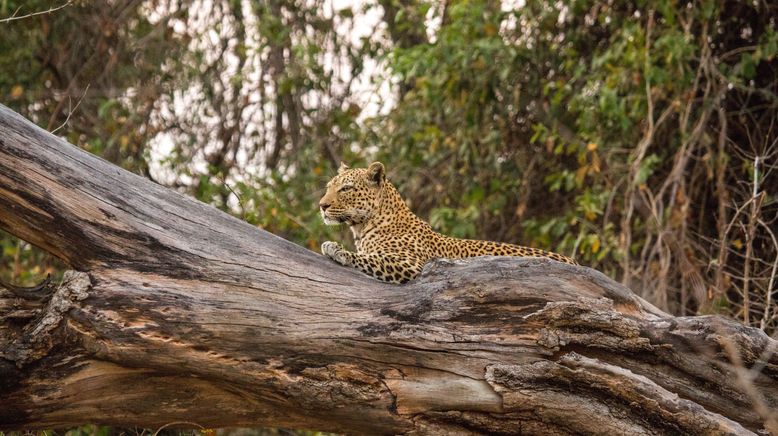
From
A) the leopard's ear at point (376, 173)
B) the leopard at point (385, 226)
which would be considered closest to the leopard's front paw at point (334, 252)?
the leopard at point (385, 226)

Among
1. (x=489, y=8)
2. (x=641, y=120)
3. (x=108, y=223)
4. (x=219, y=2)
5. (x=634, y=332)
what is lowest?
(x=634, y=332)

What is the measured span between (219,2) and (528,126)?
407 cm

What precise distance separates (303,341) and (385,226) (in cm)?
294

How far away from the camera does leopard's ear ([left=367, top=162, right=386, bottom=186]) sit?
7.71 metres

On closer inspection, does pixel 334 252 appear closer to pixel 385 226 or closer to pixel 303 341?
pixel 303 341

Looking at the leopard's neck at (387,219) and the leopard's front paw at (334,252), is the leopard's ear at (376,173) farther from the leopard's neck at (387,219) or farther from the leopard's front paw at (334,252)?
the leopard's front paw at (334,252)

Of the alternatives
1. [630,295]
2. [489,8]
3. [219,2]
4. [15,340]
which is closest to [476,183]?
[489,8]

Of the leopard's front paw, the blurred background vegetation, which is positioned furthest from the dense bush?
the leopard's front paw

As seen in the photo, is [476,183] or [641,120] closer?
[641,120]

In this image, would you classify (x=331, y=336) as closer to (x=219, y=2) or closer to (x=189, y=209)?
(x=189, y=209)

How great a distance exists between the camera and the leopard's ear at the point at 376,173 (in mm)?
7707

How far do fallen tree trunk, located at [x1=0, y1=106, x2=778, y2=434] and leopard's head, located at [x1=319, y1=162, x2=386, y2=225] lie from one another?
267 cm

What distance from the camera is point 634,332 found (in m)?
4.74

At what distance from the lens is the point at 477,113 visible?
419 inches
